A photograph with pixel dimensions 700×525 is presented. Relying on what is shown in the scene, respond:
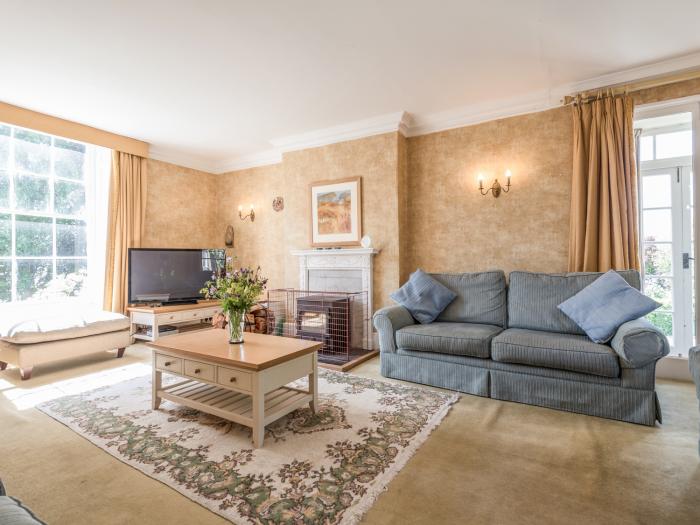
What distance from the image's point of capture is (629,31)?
2.64m

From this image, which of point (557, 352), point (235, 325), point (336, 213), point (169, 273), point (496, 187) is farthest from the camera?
point (169, 273)

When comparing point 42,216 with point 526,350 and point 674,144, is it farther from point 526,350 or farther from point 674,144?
point 674,144

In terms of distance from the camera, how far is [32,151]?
4172mm

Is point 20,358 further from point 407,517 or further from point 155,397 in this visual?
point 407,517

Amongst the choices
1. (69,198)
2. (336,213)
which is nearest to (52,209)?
(69,198)

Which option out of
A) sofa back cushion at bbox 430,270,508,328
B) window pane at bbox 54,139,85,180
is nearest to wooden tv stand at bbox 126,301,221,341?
window pane at bbox 54,139,85,180

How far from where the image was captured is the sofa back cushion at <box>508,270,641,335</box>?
291cm

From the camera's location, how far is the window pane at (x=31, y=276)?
409 cm

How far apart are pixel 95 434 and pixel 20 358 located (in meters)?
1.77

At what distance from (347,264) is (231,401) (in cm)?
237

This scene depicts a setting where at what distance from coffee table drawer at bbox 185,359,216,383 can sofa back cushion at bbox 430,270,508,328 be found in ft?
→ 6.81

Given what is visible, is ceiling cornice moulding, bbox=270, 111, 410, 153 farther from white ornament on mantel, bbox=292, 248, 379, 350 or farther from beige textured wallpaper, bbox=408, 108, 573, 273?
white ornament on mantel, bbox=292, 248, 379, 350

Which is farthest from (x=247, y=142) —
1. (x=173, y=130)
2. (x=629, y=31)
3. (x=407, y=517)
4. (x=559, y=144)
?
(x=407, y=517)

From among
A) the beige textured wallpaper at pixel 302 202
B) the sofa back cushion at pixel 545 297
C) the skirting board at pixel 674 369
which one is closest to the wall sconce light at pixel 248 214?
the beige textured wallpaper at pixel 302 202
